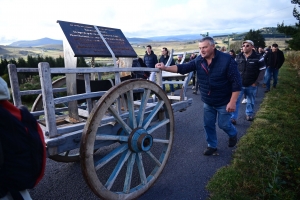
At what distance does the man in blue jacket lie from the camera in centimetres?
331

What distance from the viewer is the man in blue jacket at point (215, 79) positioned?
3307 millimetres

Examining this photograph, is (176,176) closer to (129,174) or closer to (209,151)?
(209,151)

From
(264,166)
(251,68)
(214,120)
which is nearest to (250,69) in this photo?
(251,68)

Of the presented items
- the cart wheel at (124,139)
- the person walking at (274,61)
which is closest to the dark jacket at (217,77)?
the cart wheel at (124,139)

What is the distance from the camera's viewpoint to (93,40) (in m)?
2.99

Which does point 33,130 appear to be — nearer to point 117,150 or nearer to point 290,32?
point 117,150

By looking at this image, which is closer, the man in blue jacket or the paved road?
the paved road

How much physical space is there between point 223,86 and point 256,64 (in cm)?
266

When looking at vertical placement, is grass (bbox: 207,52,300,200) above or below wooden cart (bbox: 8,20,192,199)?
below

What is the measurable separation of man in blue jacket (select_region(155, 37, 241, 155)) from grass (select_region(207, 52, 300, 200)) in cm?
61

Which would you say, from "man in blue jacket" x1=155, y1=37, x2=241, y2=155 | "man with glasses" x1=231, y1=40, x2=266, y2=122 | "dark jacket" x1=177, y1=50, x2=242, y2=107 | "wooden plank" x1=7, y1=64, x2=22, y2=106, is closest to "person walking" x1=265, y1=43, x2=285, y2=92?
"man with glasses" x1=231, y1=40, x2=266, y2=122

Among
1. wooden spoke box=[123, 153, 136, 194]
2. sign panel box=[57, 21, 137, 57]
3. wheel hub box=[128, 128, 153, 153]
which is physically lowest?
wooden spoke box=[123, 153, 136, 194]

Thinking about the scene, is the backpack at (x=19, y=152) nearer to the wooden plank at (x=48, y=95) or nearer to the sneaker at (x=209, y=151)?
the wooden plank at (x=48, y=95)

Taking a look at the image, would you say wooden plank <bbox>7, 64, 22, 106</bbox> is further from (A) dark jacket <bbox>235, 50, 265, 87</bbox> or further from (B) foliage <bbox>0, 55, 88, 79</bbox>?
(B) foliage <bbox>0, 55, 88, 79</bbox>
